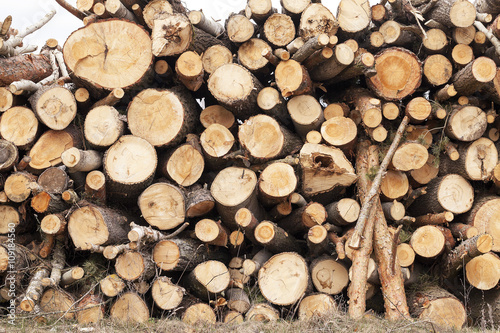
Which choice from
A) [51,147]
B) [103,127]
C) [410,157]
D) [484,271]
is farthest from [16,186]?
[484,271]

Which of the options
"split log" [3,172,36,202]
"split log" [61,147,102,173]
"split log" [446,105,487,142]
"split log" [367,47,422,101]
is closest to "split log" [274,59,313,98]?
"split log" [367,47,422,101]

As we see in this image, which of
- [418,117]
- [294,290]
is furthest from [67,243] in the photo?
[418,117]

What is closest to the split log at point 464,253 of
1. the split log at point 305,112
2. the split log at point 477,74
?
the split log at point 477,74

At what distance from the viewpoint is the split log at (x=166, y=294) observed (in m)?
4.32

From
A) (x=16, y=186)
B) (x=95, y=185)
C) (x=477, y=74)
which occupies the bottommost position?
(x=16, y=186)

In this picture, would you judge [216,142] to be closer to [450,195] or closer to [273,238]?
[273,238]

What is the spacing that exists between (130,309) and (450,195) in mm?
3691

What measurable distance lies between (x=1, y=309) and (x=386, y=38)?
5.29 metres

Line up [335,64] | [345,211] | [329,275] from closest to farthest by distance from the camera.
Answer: [329,275], [345,211], [335,64]

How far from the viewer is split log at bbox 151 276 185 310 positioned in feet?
14.2

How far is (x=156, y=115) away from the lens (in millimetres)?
4945

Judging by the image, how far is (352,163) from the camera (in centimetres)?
546

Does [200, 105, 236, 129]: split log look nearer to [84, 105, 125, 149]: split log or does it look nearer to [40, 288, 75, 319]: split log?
[84, 105, 125, 149]: split log

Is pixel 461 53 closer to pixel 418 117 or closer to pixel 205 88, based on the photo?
pixel 418 117
